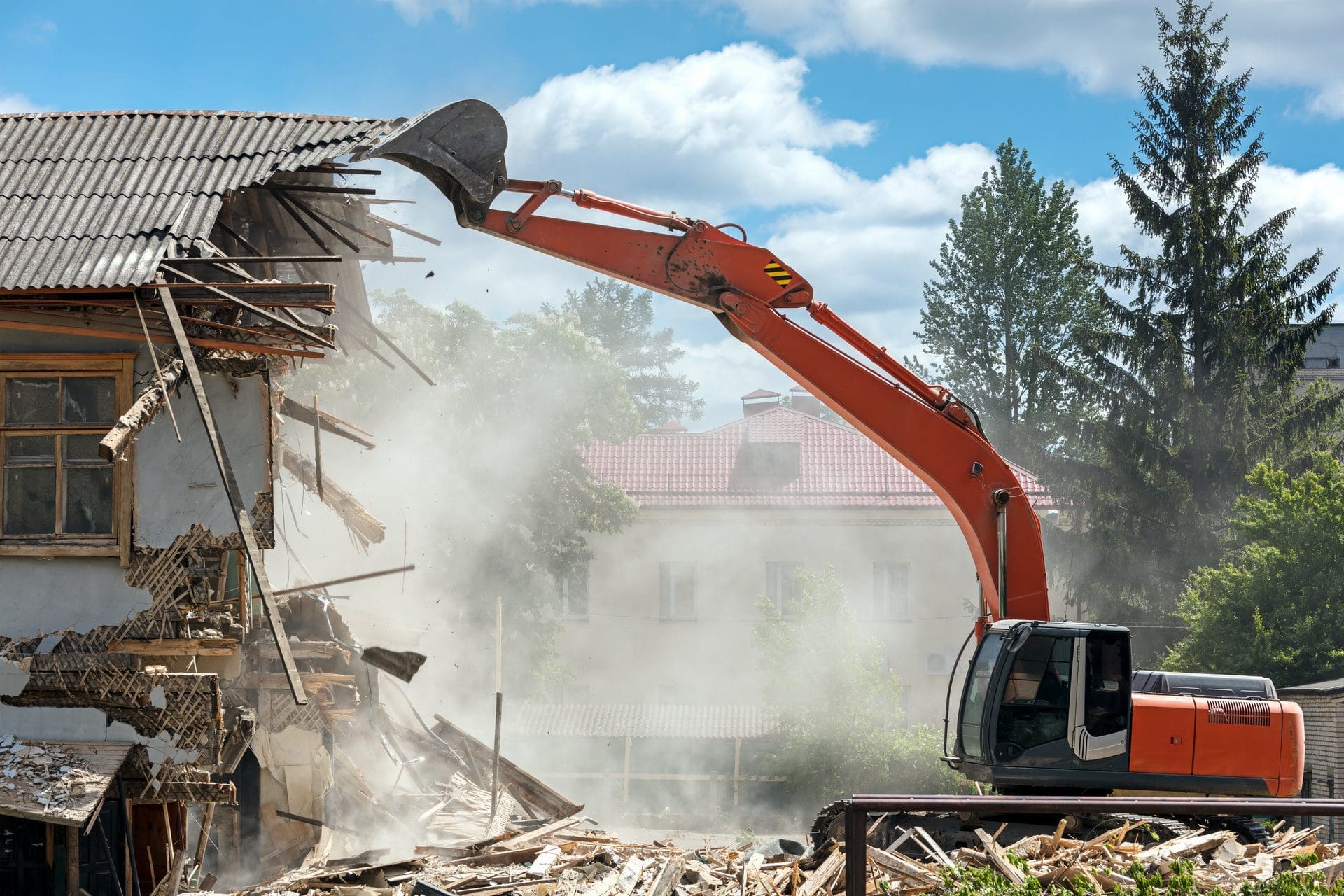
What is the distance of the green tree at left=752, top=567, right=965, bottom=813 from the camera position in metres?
27.6

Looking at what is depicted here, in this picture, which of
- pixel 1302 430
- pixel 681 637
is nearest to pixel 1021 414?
pixel 1302 430

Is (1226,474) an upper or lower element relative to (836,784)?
upper

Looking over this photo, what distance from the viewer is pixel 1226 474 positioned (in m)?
34.7

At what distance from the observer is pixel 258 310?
1033cm

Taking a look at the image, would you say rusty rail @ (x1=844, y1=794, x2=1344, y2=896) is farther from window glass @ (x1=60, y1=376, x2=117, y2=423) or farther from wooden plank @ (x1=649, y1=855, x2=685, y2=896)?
window glass @ (x1=60, y1=376, x2=117, y2=423)

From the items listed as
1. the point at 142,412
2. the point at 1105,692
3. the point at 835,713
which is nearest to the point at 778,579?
the point at 835,713

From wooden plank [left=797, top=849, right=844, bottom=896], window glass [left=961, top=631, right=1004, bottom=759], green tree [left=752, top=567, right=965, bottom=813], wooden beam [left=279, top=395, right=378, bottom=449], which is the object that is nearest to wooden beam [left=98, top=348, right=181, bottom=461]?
wooden beam [left=279, top=395, right=378, bottom=449]

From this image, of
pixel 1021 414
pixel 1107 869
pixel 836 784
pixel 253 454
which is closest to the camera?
pixel 1107 869

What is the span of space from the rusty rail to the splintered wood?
1.18 meters

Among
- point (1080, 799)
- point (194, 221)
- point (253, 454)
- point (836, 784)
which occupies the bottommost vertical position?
point (836, 784)

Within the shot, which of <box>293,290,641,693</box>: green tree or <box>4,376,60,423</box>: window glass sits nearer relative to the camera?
<box>4,376,60,423</box>: window glass

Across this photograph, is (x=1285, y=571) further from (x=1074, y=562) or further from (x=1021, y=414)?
(x=1021, y=414)

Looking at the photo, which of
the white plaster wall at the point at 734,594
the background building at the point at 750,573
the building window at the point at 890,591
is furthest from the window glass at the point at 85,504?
the building window at the point at 890,591

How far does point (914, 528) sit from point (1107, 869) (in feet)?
94.7
